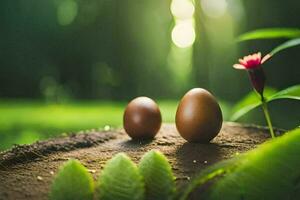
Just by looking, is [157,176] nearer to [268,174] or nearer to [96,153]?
[268,174]

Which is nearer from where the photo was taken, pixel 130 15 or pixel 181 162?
pixel 181 162

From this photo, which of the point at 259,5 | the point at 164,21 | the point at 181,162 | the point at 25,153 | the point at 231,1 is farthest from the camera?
the point at 164,21

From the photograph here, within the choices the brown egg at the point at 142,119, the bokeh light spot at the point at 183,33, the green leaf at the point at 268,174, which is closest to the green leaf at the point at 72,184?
the green leaf at the point at 268,174

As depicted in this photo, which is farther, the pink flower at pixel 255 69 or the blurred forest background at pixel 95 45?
the blurred forest background at pixel 95 45

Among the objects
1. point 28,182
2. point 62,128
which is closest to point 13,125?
point 62,128

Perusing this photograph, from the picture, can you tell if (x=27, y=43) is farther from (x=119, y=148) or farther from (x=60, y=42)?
(x=119, y=148)

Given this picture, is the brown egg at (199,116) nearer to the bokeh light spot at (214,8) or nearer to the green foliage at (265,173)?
the green foliage at (265,173)

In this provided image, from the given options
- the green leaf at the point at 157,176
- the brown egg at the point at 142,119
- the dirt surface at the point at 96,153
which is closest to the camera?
the green leaf at the point at 157,176
